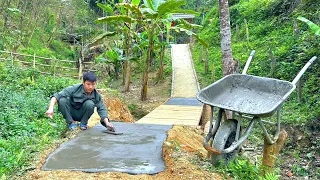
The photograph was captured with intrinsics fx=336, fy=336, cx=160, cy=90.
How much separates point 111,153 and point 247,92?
192 cm

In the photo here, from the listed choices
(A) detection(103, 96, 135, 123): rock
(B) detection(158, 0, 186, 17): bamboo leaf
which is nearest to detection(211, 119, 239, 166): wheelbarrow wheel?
(A) detection(103, 96, 135, 123): rock

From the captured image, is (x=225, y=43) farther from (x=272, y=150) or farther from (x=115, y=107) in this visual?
(x=115, y=107)

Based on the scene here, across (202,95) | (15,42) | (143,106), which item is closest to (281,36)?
(143,106)

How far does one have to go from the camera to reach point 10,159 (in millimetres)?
3523

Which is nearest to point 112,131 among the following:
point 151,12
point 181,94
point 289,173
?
point 289,173

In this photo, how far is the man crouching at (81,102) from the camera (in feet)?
15.5

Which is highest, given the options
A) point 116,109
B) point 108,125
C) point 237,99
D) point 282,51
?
point 282,51

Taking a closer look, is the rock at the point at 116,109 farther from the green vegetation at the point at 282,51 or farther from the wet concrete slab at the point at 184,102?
the green vegetation at the point at 282,51

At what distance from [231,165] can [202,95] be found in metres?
0.81

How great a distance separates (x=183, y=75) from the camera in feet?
48.2

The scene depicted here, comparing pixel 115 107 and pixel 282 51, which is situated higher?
pixel 282 51

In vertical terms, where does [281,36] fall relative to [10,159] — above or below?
above

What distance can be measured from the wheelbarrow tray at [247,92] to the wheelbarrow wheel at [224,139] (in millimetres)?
364

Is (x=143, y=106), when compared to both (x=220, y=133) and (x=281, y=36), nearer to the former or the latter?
(x=281, y=36)
